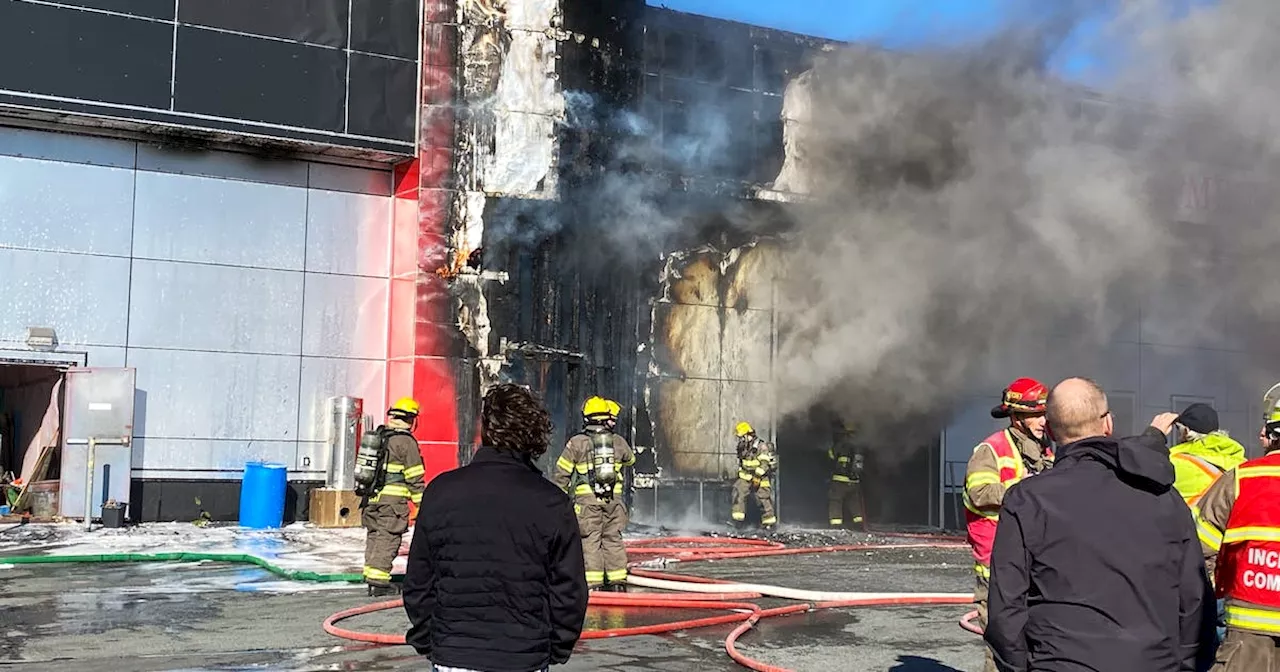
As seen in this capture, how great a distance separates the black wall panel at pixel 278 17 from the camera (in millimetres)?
16453

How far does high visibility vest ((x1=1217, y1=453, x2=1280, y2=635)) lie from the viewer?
415 centimetres

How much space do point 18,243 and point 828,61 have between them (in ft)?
37.5

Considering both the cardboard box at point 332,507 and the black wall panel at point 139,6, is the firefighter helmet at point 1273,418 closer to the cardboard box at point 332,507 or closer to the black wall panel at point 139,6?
the cardboard box at point 332,507

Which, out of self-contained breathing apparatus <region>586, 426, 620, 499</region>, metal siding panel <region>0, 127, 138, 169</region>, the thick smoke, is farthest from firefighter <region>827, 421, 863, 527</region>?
metal siding panel <region>0, 127, 138, 169</region>

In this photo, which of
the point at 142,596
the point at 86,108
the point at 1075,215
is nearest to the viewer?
the point at 142,596

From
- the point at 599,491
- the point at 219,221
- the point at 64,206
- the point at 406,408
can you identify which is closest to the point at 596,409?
the point at 599,491

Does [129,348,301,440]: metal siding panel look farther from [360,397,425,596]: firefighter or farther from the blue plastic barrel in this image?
[360,397,425,596]: firefighter

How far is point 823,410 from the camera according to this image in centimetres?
2002

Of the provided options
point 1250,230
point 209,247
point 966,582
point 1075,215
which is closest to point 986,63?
point 1075,215

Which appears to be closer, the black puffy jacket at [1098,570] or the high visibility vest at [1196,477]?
the black puffy jacket at [1098,570]

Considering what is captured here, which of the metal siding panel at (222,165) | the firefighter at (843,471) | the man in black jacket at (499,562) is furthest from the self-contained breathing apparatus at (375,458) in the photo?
the firefighter at (843,471)

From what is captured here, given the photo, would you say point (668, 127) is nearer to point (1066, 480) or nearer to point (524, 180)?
point (524, 180)

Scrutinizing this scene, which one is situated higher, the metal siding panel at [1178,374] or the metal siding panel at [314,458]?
the metal siding panel at [1178,374]

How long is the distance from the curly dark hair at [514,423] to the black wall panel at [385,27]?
1460 centimetres
